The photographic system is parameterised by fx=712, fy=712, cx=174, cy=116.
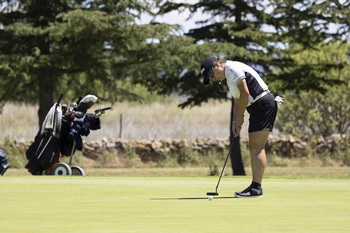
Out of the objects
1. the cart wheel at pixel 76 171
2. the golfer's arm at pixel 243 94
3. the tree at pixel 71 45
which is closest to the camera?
the golfer's arm at pixel 243 94

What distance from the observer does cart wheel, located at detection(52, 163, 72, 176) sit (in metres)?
15.2

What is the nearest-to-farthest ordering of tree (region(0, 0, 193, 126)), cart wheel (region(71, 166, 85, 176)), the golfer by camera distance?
the golfer
cart wheel (region(71, 166, 85, 176))
tree (region(0, 0, 193, 126))

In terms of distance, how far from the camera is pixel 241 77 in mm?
8891

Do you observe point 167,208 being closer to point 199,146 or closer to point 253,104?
point 253,104

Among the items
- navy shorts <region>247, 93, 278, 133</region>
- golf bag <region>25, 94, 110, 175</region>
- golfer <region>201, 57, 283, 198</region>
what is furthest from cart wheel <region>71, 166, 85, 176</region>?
navy shorts <region>247, 93, 278, 133</region>

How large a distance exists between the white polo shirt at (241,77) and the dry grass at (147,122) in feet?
72.3

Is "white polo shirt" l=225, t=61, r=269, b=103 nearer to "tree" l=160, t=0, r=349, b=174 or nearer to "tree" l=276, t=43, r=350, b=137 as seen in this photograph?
"tree" l=160, t=0, r=349, b=174

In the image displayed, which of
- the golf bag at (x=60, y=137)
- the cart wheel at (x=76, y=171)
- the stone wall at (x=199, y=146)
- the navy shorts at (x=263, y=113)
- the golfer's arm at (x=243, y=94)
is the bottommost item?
the stone wall at (x=199, y=146)

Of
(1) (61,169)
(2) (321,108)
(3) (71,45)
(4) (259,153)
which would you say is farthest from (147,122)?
(4) (259,153)

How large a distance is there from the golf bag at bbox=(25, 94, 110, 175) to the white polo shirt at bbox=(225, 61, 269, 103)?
698cm

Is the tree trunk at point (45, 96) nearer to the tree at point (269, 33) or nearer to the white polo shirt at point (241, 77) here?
the tree at point (269, 33)

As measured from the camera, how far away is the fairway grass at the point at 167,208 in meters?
6.02

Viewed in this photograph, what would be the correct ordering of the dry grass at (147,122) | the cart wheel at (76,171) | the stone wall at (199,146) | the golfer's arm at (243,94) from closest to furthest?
the golfer's arm at (243,94) → the cart wheel at (76,171) → the stone wall at (199,146) → the dry grass at (147,122)

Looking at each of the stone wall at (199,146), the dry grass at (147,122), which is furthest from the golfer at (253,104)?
the dry grass at (147,122)
